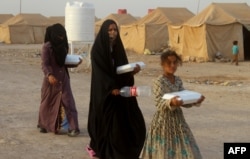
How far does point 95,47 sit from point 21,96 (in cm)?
534

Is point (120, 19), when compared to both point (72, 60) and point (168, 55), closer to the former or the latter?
point (72, 60)

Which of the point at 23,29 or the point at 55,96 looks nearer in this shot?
the point at 55,96

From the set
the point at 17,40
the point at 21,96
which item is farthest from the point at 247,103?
the point at 17,40

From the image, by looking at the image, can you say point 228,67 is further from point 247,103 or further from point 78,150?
point 78,150

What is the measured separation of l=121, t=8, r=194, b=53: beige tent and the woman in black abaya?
877 inches

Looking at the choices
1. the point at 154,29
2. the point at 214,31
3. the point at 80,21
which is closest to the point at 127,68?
the point at 80,21

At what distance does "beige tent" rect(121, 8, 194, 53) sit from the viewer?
27.1 meters

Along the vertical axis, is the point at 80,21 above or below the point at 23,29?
above

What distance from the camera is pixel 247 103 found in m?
9.19

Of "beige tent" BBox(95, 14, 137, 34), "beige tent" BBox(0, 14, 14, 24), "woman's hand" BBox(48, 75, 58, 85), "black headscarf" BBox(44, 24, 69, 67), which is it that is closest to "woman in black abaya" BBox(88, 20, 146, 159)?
"woman's hand" BBox(48, 75, 58, 85)

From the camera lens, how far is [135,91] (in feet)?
14.6

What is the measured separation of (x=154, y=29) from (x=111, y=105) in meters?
22.7

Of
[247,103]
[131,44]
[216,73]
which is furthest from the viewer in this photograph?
[131,44]

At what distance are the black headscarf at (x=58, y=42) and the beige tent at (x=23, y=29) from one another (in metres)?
35.5
